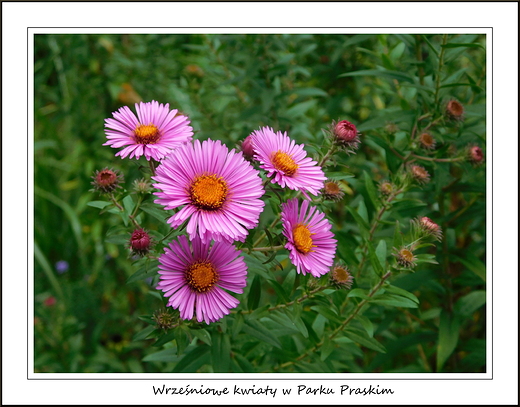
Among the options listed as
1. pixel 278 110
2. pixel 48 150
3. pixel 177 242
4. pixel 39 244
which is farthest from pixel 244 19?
pixel 48 150

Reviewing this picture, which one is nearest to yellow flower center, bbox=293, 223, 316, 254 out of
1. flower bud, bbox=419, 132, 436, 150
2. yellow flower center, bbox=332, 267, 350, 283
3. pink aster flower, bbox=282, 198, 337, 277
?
pink aster flower, bbox=282, 198, 337, 277

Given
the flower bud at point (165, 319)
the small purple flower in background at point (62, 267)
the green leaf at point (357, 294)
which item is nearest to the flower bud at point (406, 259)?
the green leaf at point (357, 294)

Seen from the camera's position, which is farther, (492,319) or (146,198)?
(492,319)

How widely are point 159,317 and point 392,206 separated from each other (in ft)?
2.30

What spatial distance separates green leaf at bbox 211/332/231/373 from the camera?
1134 mm

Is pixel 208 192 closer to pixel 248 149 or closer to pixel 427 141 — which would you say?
pixel 248 149

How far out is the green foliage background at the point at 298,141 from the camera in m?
1.42

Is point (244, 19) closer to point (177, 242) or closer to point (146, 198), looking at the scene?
point (146, 198)

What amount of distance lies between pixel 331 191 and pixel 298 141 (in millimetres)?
1060

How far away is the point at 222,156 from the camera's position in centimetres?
91

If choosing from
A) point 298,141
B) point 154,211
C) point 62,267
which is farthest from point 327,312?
point 62,267

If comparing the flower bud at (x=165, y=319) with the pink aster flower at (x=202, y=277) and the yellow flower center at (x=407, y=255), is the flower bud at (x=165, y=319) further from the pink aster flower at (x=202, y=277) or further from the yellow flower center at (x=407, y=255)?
the yellow flower center at (x=407, y=255)

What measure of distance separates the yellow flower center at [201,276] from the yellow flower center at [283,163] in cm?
23

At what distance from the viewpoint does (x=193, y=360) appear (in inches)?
48.0
